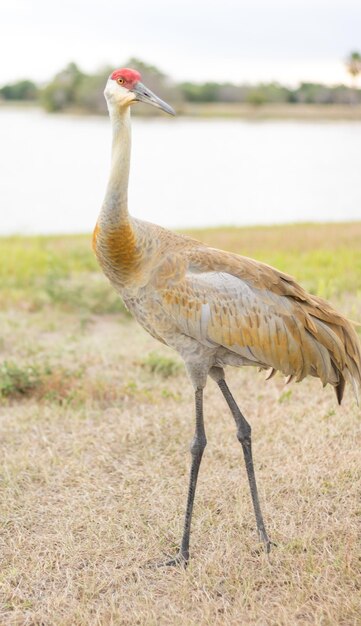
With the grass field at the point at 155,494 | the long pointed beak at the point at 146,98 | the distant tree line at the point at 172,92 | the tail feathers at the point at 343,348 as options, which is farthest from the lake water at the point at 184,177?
the tail feathers at the point at 343,348

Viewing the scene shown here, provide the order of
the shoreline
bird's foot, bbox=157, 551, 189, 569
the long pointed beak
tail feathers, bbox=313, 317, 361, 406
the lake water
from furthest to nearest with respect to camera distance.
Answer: the shoreline → the lake water → tail feathers, bbox=313, 317, 361, 406 → bird's foot, bbox=157, 551, 189, 569 → the long pointed beak

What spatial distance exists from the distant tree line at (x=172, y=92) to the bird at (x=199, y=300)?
43488 millimetres

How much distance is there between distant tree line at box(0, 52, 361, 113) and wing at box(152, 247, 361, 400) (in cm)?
4359

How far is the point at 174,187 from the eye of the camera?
27906 millimetres

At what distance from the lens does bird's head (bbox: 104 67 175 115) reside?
400 cm

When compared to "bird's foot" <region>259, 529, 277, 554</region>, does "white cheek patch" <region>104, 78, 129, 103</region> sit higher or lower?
higher

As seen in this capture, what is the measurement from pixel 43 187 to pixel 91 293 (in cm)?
1851

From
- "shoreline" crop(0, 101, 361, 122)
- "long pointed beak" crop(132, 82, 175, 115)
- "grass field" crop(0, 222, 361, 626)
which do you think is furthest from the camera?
"shoreline" crop(0, 101, 361, 122)

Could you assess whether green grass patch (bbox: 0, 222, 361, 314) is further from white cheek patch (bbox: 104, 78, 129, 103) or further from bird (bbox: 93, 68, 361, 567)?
white cheek patch (bbox: 104, 78, 129, 103)

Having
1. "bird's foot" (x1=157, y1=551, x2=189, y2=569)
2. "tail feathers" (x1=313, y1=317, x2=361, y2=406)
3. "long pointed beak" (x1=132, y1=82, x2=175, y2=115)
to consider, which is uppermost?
"long pointed beak" (x1=132, y1=82, x2=175, y2=115)

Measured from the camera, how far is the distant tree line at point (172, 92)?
49688 mm

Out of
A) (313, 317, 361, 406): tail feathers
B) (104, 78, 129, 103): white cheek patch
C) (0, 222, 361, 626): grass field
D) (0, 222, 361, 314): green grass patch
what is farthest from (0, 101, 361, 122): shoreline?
→ (313, 317, 361, 406): tail feathers

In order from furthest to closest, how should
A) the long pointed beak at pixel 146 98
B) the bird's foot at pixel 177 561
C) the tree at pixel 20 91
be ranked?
the tree at pixel 20 91 < the bird's foot at pixel 177 561 < the long pointed beak at pixel 146 98

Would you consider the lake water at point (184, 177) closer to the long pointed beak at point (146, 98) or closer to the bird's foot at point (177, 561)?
the long pointed beak at point (146, 98)
